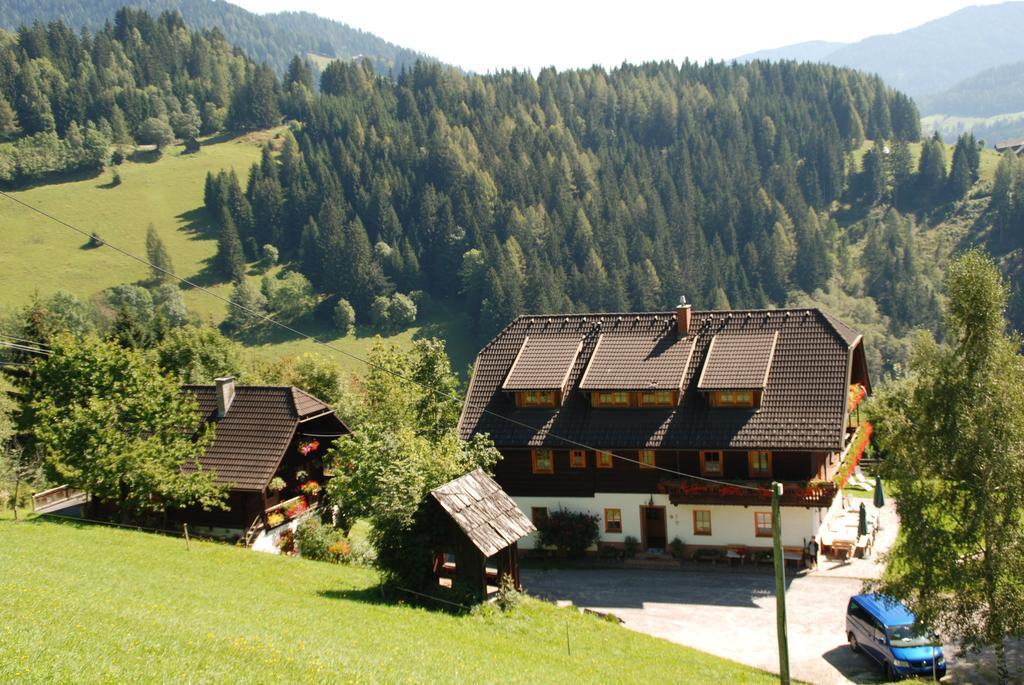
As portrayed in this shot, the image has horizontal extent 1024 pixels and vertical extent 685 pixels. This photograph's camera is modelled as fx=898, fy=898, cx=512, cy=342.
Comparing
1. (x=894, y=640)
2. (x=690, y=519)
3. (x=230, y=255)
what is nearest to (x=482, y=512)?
(x=894, y=640)

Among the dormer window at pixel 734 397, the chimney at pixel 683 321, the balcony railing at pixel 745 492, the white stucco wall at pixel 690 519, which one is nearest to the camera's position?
the balcony railing at pixel 745 492

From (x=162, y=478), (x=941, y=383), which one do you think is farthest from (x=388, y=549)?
(x=941, y=383)

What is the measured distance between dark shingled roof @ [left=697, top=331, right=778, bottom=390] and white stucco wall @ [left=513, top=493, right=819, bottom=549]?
4786mm

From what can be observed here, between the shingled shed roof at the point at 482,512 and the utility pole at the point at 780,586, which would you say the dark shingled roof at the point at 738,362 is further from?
the utility pole at the point at 780,586

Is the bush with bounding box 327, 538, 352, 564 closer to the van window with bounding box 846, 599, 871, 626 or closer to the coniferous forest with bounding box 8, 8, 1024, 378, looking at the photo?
the van window with bounding box 846, 599, 871, 626

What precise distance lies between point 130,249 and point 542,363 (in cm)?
12013

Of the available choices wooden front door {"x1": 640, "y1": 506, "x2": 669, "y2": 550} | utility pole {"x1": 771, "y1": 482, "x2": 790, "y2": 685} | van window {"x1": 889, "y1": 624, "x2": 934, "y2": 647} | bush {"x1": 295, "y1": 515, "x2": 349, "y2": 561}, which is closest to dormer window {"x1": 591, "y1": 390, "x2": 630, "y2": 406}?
wooden front door {"x1": 640, "y1": 506, "x2": 669, "y2": 550}

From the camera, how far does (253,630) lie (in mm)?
18766

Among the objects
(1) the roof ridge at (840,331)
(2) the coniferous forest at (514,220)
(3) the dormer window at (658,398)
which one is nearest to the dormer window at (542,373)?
(3) the dormer window at (658,398)

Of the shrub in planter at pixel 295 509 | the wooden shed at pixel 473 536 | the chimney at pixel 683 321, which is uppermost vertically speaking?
the chimney at pixel 683 321

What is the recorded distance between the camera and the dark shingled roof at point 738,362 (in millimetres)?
35281

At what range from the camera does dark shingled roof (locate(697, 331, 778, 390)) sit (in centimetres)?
3528

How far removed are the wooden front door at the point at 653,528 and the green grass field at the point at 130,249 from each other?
257 ft

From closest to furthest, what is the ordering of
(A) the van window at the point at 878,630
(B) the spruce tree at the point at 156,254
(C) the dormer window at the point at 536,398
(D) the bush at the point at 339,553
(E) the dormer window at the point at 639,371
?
(A) the van window at the point at 878,630 < (D) the bush at the point at 339,553 < (E) the dormer window at the point at 639,371 < (C) the dormer window at the point at 536,398 < (B) the spruce tree at the point at 156,254
